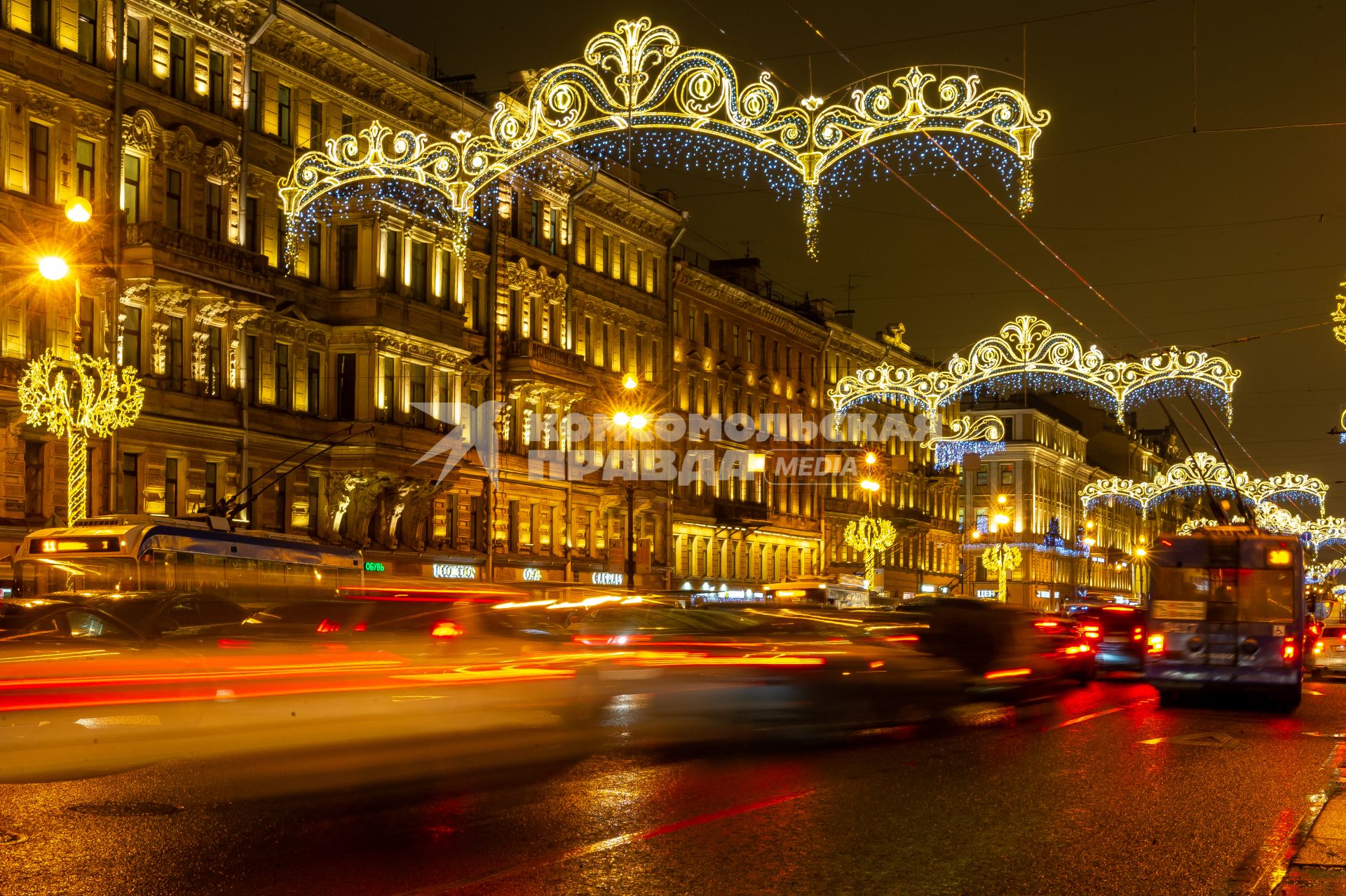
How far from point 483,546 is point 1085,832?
39.5m

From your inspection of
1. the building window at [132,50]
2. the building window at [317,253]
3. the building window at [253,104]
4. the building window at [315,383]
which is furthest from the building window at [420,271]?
the building window at [132,50]

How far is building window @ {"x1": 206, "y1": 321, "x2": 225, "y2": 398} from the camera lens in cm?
3788

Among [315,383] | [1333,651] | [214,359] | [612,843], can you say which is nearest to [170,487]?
[214,359]

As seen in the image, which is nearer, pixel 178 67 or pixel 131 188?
pixel 131 188

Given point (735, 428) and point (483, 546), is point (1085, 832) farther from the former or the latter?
point (735, 428)

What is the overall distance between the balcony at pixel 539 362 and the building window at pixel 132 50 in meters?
17.1

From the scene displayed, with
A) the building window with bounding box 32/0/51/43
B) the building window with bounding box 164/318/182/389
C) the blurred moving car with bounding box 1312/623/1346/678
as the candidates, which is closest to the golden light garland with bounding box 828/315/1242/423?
the blurred moving car with bounding box 1312/623/1346/678

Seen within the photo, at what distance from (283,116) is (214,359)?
6851 mm

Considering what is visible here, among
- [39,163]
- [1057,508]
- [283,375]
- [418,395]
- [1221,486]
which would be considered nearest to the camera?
[39,163]

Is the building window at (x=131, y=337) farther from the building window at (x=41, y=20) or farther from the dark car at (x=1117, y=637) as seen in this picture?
the dark car at (x=1117, y=637)

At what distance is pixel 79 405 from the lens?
28.7 metres

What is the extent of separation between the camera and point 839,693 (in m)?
18.2

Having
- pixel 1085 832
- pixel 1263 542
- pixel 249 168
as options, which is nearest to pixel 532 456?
pixel 249 168

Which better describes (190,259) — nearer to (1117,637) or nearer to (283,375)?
(283,375)
